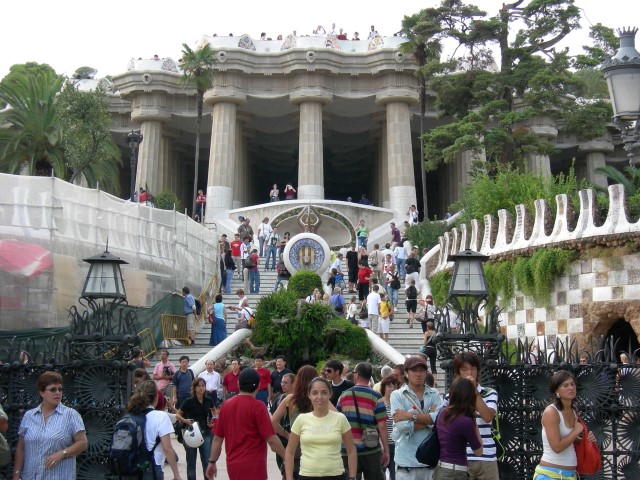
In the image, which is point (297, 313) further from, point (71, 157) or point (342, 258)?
point (71, 157)

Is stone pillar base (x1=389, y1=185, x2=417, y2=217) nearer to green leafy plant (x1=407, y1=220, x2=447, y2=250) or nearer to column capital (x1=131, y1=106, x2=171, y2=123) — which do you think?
green leafy plant (x1=407, y1=220, x2=447, y2=250)

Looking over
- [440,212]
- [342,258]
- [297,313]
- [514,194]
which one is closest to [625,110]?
[297,313]

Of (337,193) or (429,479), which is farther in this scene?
(337,193)

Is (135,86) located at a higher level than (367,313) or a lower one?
higher

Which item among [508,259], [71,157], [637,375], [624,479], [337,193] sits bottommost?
[624,479]

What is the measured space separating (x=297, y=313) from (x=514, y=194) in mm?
9480

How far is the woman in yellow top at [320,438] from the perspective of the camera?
24.7 feet

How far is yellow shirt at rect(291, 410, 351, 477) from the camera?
7.52m

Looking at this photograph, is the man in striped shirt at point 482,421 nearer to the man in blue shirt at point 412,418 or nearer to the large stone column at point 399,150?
the man in blue shirt at point 412,418

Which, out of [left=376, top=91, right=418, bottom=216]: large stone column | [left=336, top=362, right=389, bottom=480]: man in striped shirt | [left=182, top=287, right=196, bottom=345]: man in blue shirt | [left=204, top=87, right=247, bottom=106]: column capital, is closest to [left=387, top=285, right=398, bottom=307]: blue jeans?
[left=182, top=287, right=196, bottom=345]: man in blue shirt

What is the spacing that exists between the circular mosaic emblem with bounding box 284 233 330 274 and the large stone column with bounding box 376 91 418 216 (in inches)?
622

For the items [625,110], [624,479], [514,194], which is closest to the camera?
[625,110]

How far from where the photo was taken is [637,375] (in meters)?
9.45

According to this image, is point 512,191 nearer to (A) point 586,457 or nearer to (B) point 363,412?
(B) point 363,412
